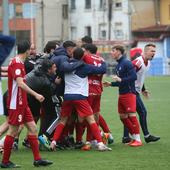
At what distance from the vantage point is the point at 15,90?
36.7ft

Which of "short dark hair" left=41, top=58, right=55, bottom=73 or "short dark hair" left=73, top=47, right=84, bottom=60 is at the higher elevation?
"short dark hair" left=73, top=47, right=84, bottom=60

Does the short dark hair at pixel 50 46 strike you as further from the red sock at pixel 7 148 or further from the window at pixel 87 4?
the window at pixel 87 4

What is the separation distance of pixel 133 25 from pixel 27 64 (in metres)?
68.5

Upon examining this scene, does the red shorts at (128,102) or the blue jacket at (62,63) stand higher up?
the blue jacket at (62,63)

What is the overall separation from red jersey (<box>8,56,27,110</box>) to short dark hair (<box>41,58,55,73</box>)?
1606mm

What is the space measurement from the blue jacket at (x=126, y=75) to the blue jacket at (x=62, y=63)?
965 mm

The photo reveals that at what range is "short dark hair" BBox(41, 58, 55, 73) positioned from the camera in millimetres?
12766

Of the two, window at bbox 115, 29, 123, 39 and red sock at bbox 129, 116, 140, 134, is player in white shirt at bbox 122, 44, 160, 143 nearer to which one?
red sock at bbox 129, 116, 140, 134

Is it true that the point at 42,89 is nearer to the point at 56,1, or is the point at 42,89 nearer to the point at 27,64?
the point at 27,64

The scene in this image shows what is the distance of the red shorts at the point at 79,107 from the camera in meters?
13.1

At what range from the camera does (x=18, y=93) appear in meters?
11.2

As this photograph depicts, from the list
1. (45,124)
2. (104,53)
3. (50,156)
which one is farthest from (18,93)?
(104,53)

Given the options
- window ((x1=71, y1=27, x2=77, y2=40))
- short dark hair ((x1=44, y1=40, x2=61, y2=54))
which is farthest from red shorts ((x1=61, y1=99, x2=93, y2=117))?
window ((x1=71, y1=27, x2=77, y2=40))

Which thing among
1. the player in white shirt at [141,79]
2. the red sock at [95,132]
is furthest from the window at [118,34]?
the red sock at [95,132]
